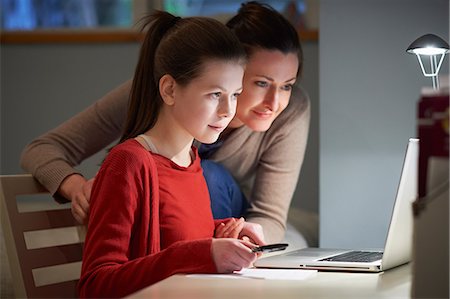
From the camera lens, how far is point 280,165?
2086mm

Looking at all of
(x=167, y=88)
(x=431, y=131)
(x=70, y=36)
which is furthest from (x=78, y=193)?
(x=70, y=36)

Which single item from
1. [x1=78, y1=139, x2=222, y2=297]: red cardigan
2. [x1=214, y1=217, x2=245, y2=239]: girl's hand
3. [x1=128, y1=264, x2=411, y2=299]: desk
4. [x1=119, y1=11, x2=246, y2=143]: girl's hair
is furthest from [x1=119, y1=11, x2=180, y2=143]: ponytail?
[x1=128, y1=264, x2=411, y2=299]: desk

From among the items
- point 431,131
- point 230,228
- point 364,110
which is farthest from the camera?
point 364,110

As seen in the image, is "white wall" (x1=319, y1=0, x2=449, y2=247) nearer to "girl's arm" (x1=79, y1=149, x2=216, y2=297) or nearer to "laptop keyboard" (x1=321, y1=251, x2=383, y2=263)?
"laptop keyboard" (x1=321, y1=251, x2=383, y2=263)

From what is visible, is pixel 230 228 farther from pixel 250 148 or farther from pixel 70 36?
pixel 70 36

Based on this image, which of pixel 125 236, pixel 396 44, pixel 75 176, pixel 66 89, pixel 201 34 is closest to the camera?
pixel 125 236

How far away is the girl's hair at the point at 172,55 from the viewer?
1521 mm

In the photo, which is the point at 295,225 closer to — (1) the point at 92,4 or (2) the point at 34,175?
Answer: (2) the point at 34,175

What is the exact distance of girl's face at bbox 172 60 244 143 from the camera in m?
1.49

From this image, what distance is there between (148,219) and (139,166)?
9 centimetres

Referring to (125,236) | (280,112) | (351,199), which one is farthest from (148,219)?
(351,199)

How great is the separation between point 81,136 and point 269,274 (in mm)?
776

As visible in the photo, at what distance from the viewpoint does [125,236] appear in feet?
4.38

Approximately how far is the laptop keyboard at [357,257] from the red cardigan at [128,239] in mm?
233
